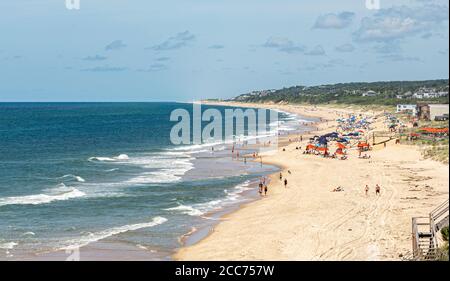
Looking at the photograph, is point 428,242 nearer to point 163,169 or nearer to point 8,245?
point 8,245

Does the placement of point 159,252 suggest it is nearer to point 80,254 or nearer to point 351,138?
point 80,254

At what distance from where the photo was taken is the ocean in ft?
89.1

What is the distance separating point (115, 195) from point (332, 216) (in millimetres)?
15001

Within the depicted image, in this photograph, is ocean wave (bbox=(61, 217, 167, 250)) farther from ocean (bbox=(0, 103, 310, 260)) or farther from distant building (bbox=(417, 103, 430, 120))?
distant building (bbox=(417, 103, 430, 120))

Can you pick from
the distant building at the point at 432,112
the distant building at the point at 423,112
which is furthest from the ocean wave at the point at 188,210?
the distant building at the point at 423,112

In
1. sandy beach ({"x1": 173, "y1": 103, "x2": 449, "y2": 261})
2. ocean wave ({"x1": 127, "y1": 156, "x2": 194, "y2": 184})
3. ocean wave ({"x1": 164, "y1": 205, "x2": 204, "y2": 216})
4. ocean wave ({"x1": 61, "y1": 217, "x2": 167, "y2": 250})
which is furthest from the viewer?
ocean wave ({"x1": 127, "y1": 156, "x2": 194, "y2": 184})

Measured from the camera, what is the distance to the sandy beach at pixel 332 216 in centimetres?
2377

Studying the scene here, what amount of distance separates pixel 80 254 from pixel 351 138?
5626 cm

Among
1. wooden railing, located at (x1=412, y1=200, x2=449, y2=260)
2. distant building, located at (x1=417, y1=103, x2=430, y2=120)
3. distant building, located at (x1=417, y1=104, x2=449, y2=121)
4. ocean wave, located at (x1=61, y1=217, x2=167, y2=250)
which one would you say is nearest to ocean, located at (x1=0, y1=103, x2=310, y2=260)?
ocean wave, located at (x1=61, y1=217, x2=167, y2=250)

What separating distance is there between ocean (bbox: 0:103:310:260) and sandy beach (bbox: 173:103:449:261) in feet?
6.98

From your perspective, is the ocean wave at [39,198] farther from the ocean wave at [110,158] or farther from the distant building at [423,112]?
the distant building at [423,112]

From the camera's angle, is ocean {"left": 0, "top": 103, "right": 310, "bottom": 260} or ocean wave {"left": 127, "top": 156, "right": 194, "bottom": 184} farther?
ocean wave {"left": 127, "top": 156, "right": 194, "bottom": 184}

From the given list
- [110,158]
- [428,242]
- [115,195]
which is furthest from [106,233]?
[110,158]
